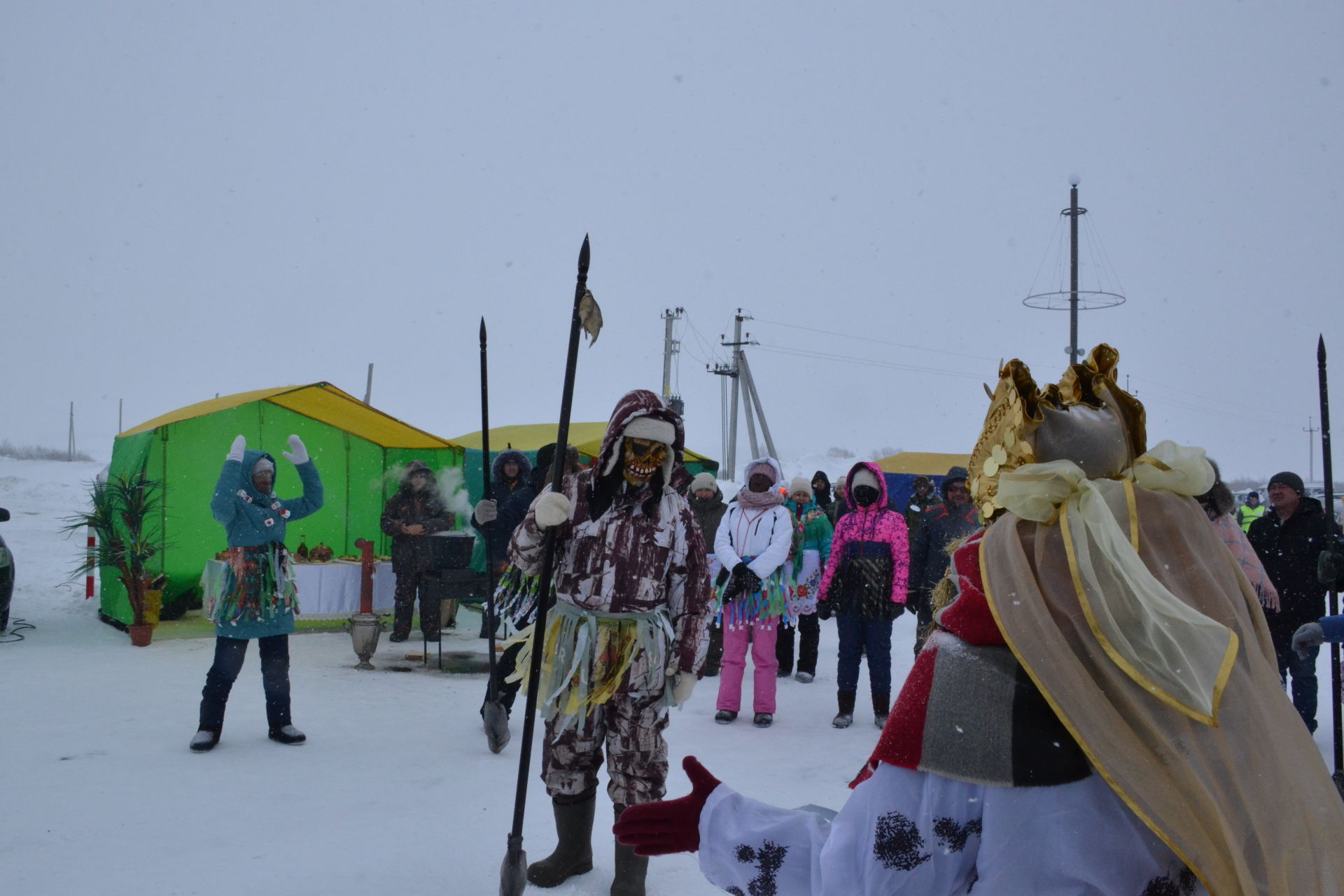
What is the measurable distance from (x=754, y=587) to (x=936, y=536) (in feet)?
4.70

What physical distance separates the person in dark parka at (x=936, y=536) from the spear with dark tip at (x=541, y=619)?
159 inches

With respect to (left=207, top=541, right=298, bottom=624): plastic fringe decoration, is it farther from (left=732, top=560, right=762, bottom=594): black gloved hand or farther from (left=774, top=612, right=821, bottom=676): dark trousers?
(left=774, top=612, right=821, bottom=676): dark trousers

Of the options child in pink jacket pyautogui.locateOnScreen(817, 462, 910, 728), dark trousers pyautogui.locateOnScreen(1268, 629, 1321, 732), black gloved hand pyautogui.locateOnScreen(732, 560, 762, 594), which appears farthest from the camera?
black gloved hand pyautogui.locateOnScreen(732, 560, 762, 594)

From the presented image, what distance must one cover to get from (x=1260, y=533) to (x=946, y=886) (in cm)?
588

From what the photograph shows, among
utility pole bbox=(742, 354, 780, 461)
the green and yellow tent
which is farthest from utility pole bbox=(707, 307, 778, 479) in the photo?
the green and yellow tent

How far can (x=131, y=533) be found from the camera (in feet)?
29.1

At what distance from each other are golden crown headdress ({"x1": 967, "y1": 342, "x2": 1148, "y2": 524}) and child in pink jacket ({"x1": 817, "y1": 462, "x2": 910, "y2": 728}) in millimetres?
4464

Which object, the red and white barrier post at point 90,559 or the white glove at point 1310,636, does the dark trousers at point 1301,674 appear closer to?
the white glove at point 1310,636

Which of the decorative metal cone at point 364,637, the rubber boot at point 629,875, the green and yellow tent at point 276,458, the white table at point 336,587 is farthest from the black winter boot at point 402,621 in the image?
the rubber boot at point 629,875

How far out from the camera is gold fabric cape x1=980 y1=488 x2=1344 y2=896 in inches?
50.7

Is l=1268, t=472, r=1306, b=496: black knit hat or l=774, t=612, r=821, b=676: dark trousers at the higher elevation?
l=1268, t=472, r=1306, b=496: black knit hat

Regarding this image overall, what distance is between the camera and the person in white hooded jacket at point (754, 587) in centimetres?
626

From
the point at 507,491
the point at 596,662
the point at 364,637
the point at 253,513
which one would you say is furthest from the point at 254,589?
the point at 507,491

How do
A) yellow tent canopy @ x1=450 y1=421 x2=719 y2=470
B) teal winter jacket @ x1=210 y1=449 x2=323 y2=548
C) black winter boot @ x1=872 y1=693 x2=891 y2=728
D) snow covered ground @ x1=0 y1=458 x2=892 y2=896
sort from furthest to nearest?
yellow tent canopy @ x1=450 y1=421 x2=719 y2=470 < black winter boot @ x1=872 y1=693 x2=891 y2=728 < teal winter jacket @ x1=210 y1=449 x2=323 y2=548 < snow covered ground @ x1=0 y1=458 x2=892 y2=896
